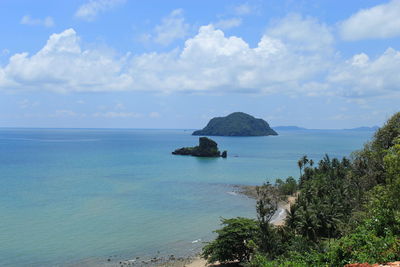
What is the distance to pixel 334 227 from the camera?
37.9 metres

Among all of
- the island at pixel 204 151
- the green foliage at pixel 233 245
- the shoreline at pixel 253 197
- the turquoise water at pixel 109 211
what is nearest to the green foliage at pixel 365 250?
the green foliage at pixel 233 245

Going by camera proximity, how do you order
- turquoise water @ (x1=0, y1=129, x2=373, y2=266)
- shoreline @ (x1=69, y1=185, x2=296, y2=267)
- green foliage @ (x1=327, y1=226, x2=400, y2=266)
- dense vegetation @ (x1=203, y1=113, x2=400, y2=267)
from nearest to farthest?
1. green foliage @ (x1=327, y1=226, x2=400, y2=266)
2. dense vegetation @ (x1=203, y1=113, x2=400, y2=267)
3. shoreline @ (x1=69, y1=185, x2=296, y2=267)
4. turquoise water @ (x1=0, y1=129, x2=373, y2=266)

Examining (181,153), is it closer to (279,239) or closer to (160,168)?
(160,168)

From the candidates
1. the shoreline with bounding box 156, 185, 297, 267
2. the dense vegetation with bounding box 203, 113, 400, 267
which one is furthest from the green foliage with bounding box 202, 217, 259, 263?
the shoreline with bounding box 156, 185, 297, 267

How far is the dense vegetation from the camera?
1855cm

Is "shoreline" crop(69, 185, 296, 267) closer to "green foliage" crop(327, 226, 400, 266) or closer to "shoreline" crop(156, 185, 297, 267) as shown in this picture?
"shoreline" crop(156, 185, 297, 267)

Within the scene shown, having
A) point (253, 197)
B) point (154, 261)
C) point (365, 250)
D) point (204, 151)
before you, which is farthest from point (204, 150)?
point (365, 250)

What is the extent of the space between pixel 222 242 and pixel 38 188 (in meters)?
58.9

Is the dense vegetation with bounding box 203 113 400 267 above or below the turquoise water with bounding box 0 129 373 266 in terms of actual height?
above

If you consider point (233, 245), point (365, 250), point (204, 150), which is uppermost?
point (365, 250)

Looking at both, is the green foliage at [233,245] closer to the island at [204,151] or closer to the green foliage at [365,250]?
the green foliage at [365,250]

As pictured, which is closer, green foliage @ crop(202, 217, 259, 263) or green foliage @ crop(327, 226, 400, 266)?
green foliage @ crop(327, 226, 400, 266)

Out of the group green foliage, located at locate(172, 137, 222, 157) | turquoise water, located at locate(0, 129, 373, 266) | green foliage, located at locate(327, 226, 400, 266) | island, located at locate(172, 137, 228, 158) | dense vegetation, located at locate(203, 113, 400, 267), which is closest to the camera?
green foliage, located at locate(327, 226, 400, 266)

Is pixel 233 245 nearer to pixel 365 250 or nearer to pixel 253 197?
pixel 365 250
